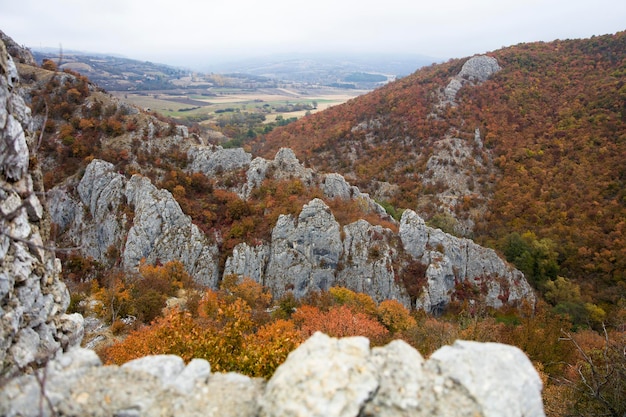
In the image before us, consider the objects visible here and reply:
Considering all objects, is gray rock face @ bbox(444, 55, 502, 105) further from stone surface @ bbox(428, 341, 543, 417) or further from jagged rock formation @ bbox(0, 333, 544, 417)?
jagged rock formation @ bbox(0, 333, 544, 417)

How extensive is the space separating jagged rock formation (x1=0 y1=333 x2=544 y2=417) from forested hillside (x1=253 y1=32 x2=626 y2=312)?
5238 cm

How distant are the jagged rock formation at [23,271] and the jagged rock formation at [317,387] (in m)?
1.81

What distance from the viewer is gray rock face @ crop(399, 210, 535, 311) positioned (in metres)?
42.6

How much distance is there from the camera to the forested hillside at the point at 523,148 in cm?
5431

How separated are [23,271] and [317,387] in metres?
9.25

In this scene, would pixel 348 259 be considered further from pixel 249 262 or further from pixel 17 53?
pixel 17 53

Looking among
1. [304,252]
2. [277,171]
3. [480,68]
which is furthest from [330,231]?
[480,68]

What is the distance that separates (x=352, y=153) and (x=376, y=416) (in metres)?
84.0

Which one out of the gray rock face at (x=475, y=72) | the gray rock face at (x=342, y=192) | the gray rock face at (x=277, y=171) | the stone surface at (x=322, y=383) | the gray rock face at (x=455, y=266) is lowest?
the gray rock face at (x=455, y=266)

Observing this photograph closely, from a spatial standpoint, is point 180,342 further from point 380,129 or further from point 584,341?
point 380,129

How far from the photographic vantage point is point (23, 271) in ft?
31.9

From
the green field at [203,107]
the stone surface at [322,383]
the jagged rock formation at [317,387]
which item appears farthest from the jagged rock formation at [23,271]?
the green field at [203,107]

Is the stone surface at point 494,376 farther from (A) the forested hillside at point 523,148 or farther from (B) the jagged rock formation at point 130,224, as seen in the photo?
(A) the forested hillside at point 523,148

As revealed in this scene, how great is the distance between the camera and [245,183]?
48.2m
